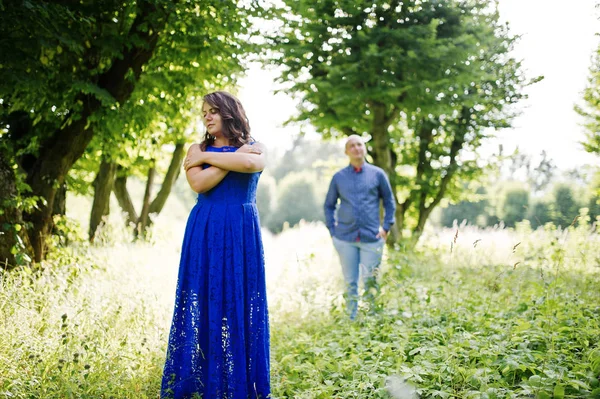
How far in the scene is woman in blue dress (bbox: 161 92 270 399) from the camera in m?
3.25

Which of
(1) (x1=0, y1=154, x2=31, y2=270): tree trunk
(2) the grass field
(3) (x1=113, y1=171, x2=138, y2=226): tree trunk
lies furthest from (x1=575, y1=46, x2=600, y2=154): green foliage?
(3) (x1=113, y1=171, x2=138, y2=226): tree trunk

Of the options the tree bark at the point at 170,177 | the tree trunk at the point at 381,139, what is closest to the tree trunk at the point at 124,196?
the tree bark at the point at 170,177

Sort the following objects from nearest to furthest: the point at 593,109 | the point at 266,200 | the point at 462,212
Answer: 1. the point at 593,109
2. the point at 462,212
3. the point at 266,200

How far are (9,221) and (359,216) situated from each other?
353 cm

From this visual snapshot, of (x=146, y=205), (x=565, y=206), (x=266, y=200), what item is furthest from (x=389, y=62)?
(x=266, y=200)

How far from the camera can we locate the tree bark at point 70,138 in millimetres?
5543

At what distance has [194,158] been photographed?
3324mm

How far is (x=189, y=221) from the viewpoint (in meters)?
3.36

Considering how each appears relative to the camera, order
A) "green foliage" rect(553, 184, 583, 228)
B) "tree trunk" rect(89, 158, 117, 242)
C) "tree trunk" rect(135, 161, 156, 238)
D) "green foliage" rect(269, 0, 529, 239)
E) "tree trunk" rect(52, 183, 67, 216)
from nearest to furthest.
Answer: "tree trunk" rect(52, 183, 67, 216) → "green foliage" rect(269, 0, 529, 239) → "tree trunk" rect(89, 158, 117, 242) → "green foliage" rect(553, 184, 583, 228) → "tree trunk" rect(135, 161, 156, 238)

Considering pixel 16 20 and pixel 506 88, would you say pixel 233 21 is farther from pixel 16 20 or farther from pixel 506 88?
pixel 506 88

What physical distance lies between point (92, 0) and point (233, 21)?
5.07 ft

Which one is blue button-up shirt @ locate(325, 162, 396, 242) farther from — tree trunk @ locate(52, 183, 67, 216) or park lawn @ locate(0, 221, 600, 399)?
tree trunk @ locate(52, 183, 67, 216)

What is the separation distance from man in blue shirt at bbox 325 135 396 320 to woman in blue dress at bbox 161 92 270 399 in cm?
235

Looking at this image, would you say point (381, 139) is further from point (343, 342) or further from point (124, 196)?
point (124, 196)
